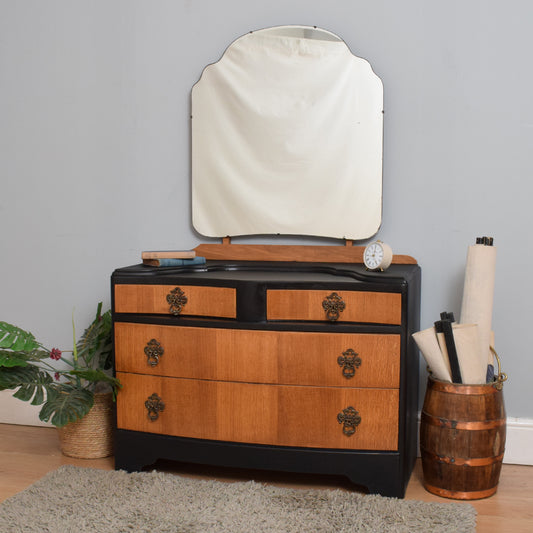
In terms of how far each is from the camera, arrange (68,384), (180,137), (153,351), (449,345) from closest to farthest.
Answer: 1. (449,345)
2. (153,351)
3. (68,384)
4. (180,137)

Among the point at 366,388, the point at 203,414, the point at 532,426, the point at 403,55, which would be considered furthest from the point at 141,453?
the point at 403,55

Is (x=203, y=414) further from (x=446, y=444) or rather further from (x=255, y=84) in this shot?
(x=255, y=84)

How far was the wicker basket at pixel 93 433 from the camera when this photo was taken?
252 cm

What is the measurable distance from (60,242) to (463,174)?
5.80 ft

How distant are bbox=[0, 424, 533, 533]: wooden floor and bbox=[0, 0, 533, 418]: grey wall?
1.19 ft

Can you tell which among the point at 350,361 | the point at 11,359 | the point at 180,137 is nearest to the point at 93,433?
the point at 11,359

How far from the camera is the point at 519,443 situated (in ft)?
8.13

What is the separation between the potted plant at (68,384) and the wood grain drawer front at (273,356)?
0.79 ft

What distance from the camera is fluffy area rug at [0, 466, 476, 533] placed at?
1.93m

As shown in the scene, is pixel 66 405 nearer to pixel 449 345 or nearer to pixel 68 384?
pixel 68 384

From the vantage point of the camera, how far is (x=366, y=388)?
6.95ft

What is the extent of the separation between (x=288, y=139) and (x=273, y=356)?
925 millimetres

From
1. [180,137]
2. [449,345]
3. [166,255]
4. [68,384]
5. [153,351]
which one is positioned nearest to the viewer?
[449,345]

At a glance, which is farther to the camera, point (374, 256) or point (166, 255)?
point (166, 255)
